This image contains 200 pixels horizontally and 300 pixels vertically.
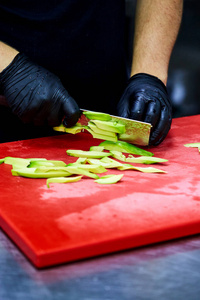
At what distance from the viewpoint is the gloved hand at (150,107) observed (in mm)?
1610

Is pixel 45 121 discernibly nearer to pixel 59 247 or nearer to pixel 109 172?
pixel 109 172

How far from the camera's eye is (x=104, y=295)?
2.35ft

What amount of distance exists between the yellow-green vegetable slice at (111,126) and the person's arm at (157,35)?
0.55 m

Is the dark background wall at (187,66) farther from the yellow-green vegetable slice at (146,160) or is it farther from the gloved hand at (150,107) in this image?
the yellow-green vegetable slice at (146,160)

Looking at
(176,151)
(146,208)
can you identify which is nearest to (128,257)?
(146,208)

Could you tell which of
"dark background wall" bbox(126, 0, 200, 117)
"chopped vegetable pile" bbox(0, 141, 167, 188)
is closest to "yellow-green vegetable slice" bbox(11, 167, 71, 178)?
"chopped vegetable pile" bbox(0, 141, 167, 188)

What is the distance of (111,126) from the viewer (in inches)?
61.3

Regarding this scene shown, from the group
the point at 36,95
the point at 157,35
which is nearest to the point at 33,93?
the point at 36,95

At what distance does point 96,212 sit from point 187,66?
124 inches

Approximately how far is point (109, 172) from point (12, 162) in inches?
12.5

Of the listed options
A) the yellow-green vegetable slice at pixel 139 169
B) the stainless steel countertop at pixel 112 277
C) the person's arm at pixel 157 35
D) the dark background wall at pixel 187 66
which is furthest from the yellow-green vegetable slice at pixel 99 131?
the dark background wall at pixel 187 66

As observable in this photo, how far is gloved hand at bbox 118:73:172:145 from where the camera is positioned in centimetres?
161

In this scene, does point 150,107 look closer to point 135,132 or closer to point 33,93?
point 135,132

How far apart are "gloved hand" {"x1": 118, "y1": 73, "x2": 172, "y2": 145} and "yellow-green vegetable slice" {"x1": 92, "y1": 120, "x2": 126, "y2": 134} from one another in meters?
0.09
